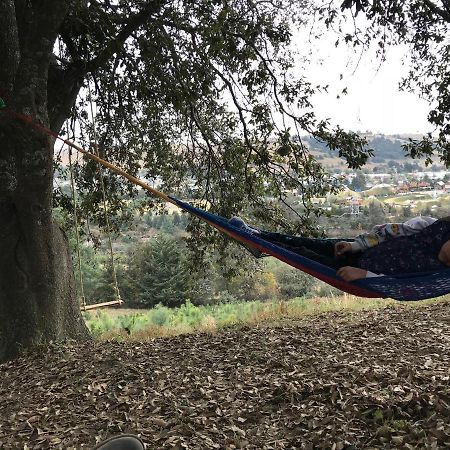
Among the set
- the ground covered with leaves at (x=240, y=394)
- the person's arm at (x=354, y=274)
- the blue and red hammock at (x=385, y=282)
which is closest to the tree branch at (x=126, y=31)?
the blue and red hammock at (x=385, y=282)

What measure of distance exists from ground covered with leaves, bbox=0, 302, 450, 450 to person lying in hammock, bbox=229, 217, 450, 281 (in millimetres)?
559

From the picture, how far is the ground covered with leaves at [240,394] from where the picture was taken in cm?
207

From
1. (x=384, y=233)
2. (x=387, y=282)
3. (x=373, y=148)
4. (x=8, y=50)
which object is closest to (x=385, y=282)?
(x=387, y=282)

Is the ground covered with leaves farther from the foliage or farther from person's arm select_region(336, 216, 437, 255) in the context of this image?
Answer: the foliage

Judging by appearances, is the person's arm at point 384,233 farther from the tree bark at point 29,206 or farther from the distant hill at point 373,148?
the tree bark at point 29,206

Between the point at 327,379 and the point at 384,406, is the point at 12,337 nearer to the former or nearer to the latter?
the point at 327,379

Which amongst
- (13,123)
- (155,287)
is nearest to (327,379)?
(13,123)

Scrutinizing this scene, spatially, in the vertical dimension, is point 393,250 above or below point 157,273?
below

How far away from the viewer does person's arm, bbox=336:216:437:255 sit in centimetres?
243

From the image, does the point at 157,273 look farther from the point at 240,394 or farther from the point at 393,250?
the point at 393,250

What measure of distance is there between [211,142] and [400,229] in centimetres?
274

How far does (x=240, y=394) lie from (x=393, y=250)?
3.29ft

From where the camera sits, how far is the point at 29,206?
3418mm

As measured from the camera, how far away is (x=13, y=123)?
10.6ft
